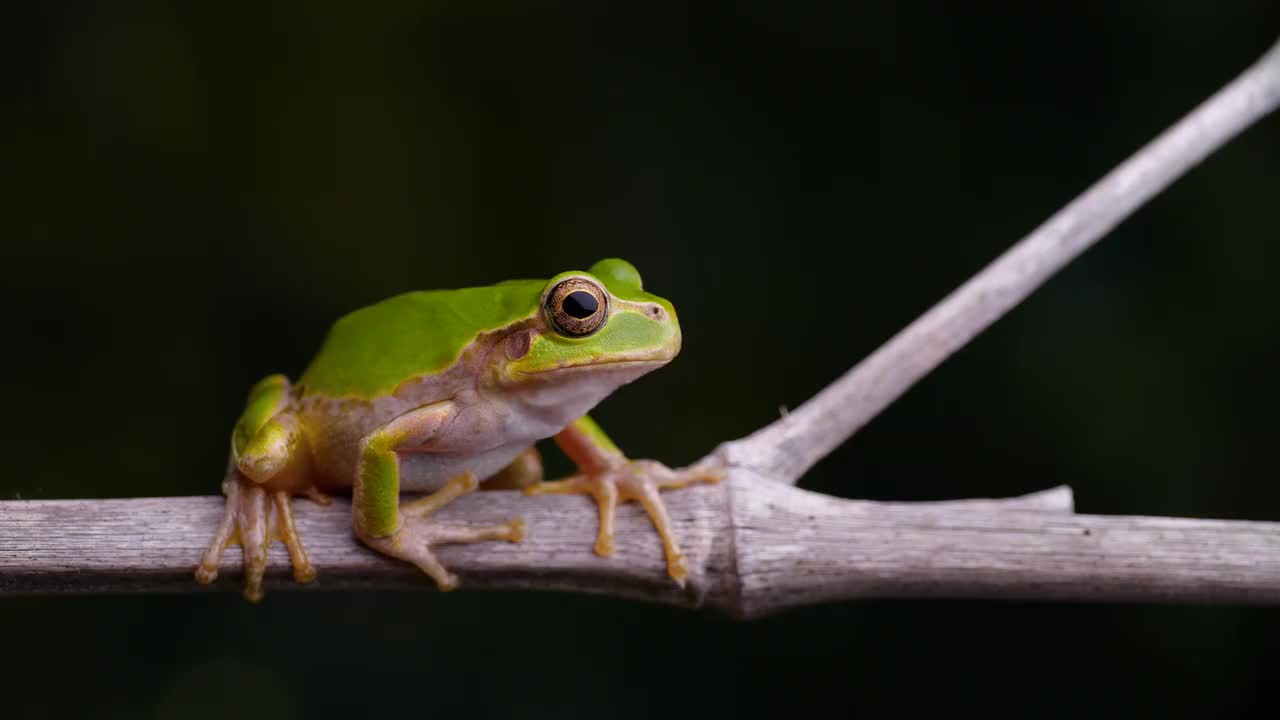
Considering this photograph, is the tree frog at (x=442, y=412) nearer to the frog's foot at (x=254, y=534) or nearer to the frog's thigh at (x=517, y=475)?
the frog's foot at (x=254, y=534)

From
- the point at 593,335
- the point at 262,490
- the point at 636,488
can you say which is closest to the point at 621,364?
the point at 593,335

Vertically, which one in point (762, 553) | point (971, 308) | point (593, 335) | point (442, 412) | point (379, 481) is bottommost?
point (762, 553)

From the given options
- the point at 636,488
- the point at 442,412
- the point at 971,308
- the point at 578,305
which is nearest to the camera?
the point at 578,305

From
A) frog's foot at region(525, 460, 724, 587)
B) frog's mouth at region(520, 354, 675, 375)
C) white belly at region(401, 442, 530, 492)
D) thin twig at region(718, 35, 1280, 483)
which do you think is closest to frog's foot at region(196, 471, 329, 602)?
white belly at region(401, 442, 530, 492)

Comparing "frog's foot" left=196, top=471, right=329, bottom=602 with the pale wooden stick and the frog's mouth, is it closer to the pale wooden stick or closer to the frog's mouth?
the pale wooden stick

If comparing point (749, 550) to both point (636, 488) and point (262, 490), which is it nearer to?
point (636, 488)

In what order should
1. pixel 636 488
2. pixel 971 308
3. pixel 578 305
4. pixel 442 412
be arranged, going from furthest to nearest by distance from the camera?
pixel 971 308
pixel 636 488
pixel 442 412
pixel 578 305

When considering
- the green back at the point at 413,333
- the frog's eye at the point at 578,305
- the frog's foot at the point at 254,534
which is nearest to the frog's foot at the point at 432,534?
the frog's foot at the point at 254,534
